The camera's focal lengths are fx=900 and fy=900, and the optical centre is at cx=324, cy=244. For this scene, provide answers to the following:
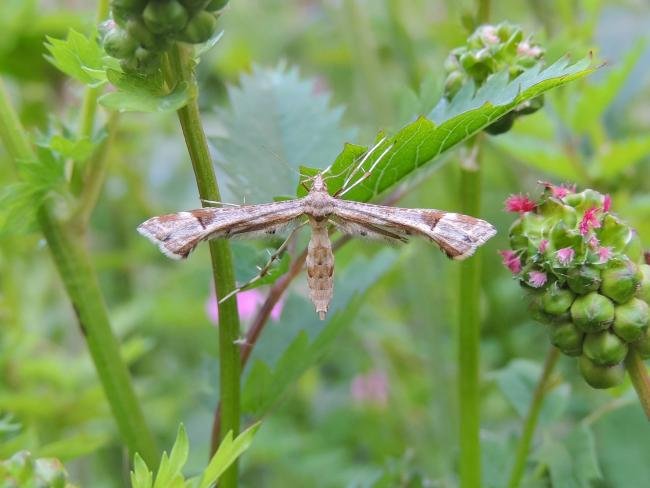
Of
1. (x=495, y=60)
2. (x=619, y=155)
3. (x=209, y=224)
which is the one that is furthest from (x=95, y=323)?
(x=619, y=155)

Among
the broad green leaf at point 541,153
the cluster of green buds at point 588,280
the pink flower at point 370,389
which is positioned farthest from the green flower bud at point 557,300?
the pink flower at point 370,389

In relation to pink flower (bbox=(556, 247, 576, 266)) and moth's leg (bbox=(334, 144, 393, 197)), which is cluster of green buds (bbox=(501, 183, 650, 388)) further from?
moth's leg (bbox=(334, 144, 393, 197))

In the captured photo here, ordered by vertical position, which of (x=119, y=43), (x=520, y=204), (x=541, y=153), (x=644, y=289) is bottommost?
(x=644, y=289)

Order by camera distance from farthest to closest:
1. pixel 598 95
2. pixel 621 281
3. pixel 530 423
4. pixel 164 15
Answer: pixel 598 95 < pixel 530 423 < pixel 621 281 < pixel 164 15

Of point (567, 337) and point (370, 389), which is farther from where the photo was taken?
point (370, 389)

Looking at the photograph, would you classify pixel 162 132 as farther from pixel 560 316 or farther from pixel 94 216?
pixel 560 316

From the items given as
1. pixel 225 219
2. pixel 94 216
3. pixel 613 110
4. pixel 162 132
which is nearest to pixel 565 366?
pixel 613 110

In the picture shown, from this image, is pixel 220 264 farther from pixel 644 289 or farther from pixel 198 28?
pixel 644 289
